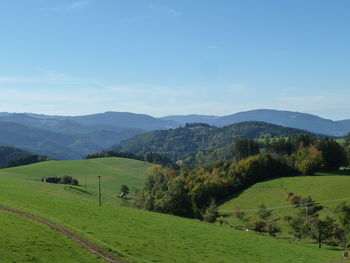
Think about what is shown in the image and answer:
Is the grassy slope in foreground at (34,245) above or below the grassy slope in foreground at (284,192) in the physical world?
above

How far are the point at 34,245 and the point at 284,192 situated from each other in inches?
3929

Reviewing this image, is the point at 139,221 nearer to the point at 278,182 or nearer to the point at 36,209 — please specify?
the point at 36,209

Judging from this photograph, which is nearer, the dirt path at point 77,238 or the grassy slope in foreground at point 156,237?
the dirt path at point 77,238

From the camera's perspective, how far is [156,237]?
51.1m

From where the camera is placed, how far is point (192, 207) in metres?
101

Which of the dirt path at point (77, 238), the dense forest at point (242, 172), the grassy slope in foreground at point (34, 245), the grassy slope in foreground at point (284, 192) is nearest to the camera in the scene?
the grassy slope in foreground at point (34, 245)

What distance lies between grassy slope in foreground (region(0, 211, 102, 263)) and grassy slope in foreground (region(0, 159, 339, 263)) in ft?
13.1

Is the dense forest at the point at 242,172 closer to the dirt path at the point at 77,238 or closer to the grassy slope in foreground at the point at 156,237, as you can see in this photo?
the grassy slope in foreground at the point at 156,237

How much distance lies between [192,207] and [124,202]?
86.8 ft

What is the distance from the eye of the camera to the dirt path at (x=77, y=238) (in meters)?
36.8

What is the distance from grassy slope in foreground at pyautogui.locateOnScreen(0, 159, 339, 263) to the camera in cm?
4372

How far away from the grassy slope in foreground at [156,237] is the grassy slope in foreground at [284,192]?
39.1 m

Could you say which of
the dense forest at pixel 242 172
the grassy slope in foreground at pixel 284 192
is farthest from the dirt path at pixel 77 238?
the dense forest at pixel 242 172

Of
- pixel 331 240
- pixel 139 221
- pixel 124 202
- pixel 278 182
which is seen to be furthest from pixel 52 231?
pixel 278 182
